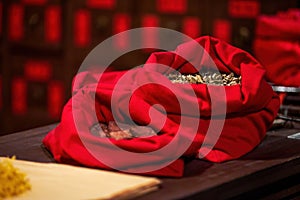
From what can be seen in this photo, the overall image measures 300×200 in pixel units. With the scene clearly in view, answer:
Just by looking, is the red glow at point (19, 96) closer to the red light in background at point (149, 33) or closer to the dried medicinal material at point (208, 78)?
the red light in background at point (149, 33)

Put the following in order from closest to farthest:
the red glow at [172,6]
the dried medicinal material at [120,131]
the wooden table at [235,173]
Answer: the wooden table at [235,173] < the dried medicinal material at [120,131] < the red glow at [172,6]

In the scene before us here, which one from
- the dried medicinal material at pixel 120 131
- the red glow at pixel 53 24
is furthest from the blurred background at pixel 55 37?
the dried medicinal material at pixel 120 131

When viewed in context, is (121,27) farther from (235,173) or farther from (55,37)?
(235,173)

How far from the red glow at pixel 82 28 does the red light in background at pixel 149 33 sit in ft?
1.29

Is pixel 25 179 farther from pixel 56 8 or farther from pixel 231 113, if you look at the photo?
→ pixel 56 8

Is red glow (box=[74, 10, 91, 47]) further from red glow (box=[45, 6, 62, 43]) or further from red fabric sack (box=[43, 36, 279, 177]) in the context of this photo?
red fabric sack (box=[43, 36, 279, 177])

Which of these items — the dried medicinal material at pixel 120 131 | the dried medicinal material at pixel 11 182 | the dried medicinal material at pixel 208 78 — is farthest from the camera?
the dried medicinal material at pixel 208 78

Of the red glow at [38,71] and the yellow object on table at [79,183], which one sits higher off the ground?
the yellow object on table at [79,183]

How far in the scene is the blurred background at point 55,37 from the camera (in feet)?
12.6

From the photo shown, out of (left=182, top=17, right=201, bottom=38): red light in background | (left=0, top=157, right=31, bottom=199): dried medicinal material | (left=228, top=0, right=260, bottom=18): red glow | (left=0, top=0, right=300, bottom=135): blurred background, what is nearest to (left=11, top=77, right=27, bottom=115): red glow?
(left=0, top=0, right=300, bottom=135): blurred background

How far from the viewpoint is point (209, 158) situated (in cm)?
168

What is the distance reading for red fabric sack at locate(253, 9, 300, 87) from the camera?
2.80 m

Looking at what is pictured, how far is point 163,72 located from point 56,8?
2122 millimetres

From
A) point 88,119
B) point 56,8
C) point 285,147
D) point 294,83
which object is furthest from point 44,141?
point 56,8
